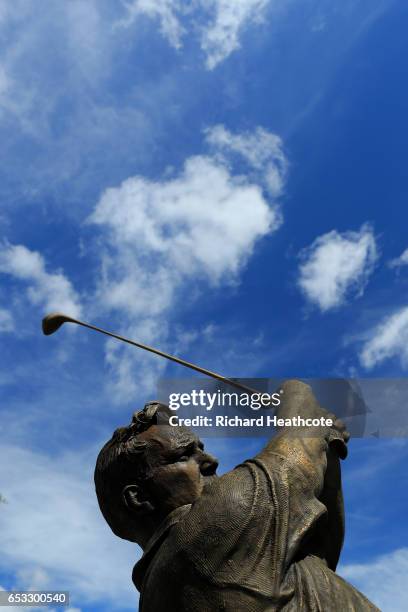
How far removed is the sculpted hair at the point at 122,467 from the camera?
518 cm

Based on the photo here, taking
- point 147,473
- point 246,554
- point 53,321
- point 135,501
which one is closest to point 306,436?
point 246,554

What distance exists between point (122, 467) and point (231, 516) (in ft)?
3.42

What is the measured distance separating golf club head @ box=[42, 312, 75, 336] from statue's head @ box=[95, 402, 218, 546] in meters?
2.07

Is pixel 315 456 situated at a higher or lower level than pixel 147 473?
higher

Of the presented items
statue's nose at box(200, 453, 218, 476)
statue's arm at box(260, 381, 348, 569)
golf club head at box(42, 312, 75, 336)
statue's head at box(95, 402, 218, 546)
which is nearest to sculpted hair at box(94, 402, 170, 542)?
statue's head at box(95, 402, 218, 546)

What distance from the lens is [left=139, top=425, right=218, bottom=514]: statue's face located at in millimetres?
5035

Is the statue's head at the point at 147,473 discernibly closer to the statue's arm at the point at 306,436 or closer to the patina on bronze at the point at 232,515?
the patina on bronze at the point at 232,515

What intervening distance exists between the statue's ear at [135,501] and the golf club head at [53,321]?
7.83ft

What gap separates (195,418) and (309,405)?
3.01 ft

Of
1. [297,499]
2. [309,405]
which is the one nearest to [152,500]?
[297,499]

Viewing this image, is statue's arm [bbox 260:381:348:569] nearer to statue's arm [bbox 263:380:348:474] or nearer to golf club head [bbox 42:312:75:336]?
statue's arm [bbox 263:380:348:474]

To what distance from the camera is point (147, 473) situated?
510 cm

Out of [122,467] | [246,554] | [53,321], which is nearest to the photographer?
[246,554]

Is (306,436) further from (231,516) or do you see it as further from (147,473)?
(147,473)
